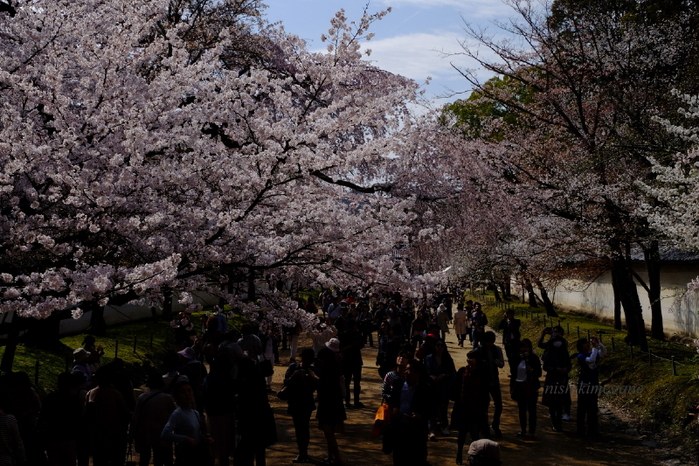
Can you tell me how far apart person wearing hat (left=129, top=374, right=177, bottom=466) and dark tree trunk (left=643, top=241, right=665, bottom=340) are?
466 inches

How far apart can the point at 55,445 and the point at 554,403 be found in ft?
26.7

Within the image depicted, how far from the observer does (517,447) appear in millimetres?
10875

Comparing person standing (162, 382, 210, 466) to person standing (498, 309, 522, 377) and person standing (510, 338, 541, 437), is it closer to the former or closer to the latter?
person standing (510, 338, 541, 437)

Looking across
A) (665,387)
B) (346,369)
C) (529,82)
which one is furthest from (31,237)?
(529,82)

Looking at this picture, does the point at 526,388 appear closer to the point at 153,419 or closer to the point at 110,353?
the point at 153,419

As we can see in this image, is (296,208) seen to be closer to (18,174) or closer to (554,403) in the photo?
(18,174)

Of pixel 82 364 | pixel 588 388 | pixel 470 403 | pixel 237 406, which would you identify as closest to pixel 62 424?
pixel 82 364

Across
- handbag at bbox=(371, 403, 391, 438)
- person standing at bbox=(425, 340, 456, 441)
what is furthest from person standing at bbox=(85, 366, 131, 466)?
person standing at bbox=(425, 340, 456, 441)

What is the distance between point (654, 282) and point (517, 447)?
9.82 meters

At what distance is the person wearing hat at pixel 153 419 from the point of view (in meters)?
7.44

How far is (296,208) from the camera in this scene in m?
10.7

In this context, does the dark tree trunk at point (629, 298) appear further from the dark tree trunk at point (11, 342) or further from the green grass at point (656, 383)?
the dark tree trunk at point (11, 342)

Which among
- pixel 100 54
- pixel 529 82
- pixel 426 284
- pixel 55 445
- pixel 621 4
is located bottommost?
pixel 55 445

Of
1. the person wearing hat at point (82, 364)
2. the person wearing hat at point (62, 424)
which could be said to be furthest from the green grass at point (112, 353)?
the person wearing hat at point (62, 424)
